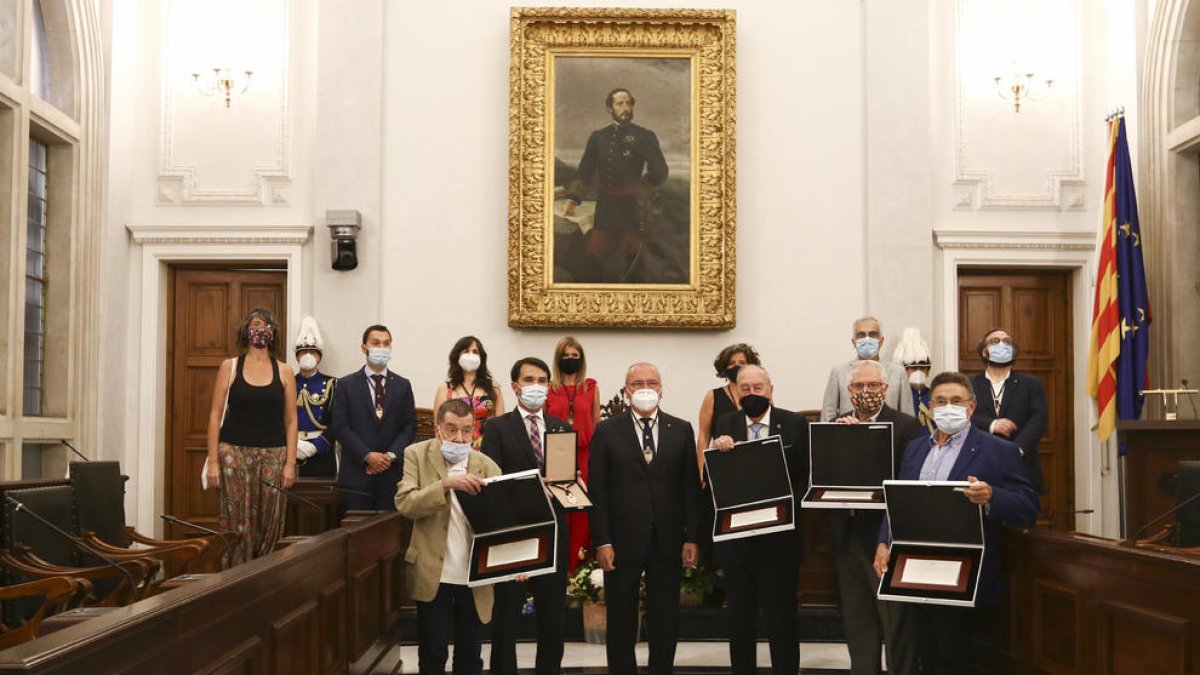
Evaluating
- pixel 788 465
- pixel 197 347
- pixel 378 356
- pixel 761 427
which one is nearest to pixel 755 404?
pixel 761 427

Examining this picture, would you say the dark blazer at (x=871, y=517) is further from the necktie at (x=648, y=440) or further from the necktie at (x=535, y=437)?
the necktie at (x=535, y=437)

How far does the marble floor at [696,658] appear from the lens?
257 inches

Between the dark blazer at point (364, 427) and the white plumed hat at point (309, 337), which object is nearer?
the dark blazer at point (364, 427)

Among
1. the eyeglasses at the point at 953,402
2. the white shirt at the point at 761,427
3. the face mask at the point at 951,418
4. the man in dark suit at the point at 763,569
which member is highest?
the eyeglasses at the point at 953,402

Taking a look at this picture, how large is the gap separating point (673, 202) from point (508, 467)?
437 cm

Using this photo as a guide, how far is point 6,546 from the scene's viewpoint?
5289mm

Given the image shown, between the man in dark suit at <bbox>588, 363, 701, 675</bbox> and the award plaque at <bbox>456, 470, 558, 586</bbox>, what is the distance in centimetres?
49

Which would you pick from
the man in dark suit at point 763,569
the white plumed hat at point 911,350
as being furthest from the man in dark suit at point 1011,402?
the white plumed hat at point 911,350

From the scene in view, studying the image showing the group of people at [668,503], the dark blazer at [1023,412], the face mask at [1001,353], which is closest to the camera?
the group of people at [668,503]

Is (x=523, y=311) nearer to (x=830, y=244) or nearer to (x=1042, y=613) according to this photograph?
(x=830, y=244)

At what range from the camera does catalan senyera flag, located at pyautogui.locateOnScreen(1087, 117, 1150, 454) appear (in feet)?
28.7

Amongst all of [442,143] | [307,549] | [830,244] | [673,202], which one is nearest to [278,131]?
[442,143]

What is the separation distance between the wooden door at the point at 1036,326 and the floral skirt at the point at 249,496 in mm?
5475

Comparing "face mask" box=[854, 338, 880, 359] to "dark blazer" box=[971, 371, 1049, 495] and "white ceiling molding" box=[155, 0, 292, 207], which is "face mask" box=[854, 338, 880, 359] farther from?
"white ceiling molding" box=[155, 0, 292, 207]
